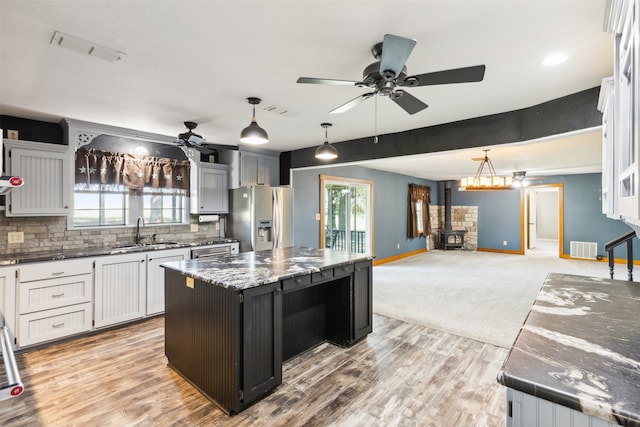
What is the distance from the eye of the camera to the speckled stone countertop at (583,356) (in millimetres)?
892

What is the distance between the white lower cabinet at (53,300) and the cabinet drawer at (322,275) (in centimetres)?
254

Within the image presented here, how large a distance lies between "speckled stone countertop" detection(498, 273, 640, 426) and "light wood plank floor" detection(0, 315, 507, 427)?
1.02 metres

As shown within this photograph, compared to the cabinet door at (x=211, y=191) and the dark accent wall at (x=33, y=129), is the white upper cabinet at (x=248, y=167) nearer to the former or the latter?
the cabinet door at (x=211, y=191)

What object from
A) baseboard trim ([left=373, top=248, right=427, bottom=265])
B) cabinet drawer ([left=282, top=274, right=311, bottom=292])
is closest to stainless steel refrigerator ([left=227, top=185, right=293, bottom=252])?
cabinet drawer ([left=282, top=274, right=311, bottom=292])

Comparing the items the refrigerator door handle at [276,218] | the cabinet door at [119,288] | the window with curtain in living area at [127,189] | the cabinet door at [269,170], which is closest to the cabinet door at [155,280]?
the cabinet door at [119,288]

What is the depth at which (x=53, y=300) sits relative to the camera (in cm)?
318

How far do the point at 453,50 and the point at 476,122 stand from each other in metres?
1.65

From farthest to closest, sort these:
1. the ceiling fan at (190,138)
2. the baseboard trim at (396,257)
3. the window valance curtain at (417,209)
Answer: the window valance curtain at (417,209)
the baseboard trim at (396,257)
the ceiling fan at (190,138)

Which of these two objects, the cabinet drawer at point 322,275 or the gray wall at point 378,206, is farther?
the gray wall at point 378,206

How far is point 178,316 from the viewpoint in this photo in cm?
262

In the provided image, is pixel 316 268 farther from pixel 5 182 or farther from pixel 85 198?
pixel 85 198

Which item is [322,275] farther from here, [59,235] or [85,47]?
[59,235]

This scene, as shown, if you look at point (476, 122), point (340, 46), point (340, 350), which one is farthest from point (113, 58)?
point (476, 122)

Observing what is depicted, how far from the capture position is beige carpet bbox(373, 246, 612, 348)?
12.5 feet
